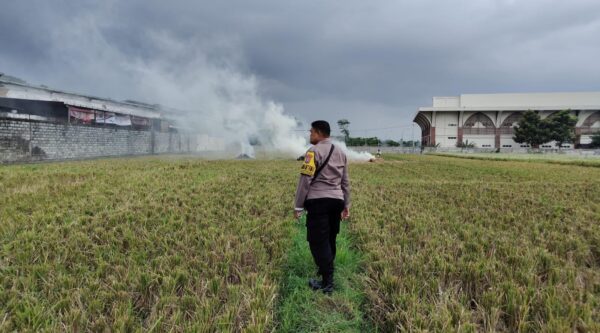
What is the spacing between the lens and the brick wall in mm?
18953

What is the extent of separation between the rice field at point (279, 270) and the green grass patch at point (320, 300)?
0.05ft

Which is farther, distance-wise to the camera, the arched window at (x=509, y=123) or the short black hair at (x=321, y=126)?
the arched window at (x=509, y=123)

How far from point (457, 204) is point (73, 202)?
29.0ft

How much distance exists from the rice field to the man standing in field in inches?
12.8

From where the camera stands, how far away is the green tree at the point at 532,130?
60.0 m

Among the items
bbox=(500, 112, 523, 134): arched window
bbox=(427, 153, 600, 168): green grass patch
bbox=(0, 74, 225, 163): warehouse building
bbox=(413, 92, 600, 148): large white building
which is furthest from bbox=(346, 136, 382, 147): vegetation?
bbox=(0, 74, 225, 163): warehouse building

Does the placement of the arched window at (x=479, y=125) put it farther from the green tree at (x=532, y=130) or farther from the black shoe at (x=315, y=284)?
the black shoe at (x=315, y=284)

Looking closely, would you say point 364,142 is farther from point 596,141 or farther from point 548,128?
point 596,141

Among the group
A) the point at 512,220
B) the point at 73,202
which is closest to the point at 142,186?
the point at 73,202

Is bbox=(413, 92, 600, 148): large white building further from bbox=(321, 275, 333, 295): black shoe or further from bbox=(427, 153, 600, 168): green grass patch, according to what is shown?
bbox=(321, 275, 333, 295): black shoe

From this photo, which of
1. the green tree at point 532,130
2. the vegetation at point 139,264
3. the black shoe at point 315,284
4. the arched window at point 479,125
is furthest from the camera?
the arched window at point 479,125

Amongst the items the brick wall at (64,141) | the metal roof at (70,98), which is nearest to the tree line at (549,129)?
the metal roof at (70,98)

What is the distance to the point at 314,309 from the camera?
289 cm

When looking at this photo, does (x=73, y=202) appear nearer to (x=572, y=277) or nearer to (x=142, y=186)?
(x=142, y=186)
